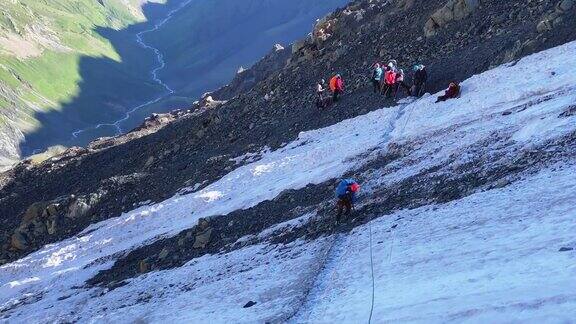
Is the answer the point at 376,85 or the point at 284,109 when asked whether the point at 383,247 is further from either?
the point at 284,109

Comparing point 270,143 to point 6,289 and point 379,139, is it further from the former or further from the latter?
point 6,289

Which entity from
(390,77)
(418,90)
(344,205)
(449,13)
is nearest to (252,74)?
(449,13)

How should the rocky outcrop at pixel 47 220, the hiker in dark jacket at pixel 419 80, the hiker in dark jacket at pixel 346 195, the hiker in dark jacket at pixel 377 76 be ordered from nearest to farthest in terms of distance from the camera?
1. the hiker in dark jacket at pixel 346 195
2. the hiker in dark jacket at pixel 419 80
3. the hiker in dark jacket at pixel 377 76
4. the rocky outcrop at pixel 47 220

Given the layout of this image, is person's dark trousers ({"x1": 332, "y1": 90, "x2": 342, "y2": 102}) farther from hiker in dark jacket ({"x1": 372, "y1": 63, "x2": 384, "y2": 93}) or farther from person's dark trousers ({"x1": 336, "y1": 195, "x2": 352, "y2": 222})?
person's dark trousers ({"x1": 336, "y1": 195, "x2": 352, "y2": 222})

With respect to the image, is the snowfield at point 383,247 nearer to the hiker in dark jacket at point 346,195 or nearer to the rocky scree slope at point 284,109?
the hiker in dark jacket at point 346,195

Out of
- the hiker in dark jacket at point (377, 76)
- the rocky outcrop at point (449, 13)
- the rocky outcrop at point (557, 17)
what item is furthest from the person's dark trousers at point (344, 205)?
the rocky outcrop at point (449, 13)

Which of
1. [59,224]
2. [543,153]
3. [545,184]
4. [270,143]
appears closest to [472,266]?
[545,184]
